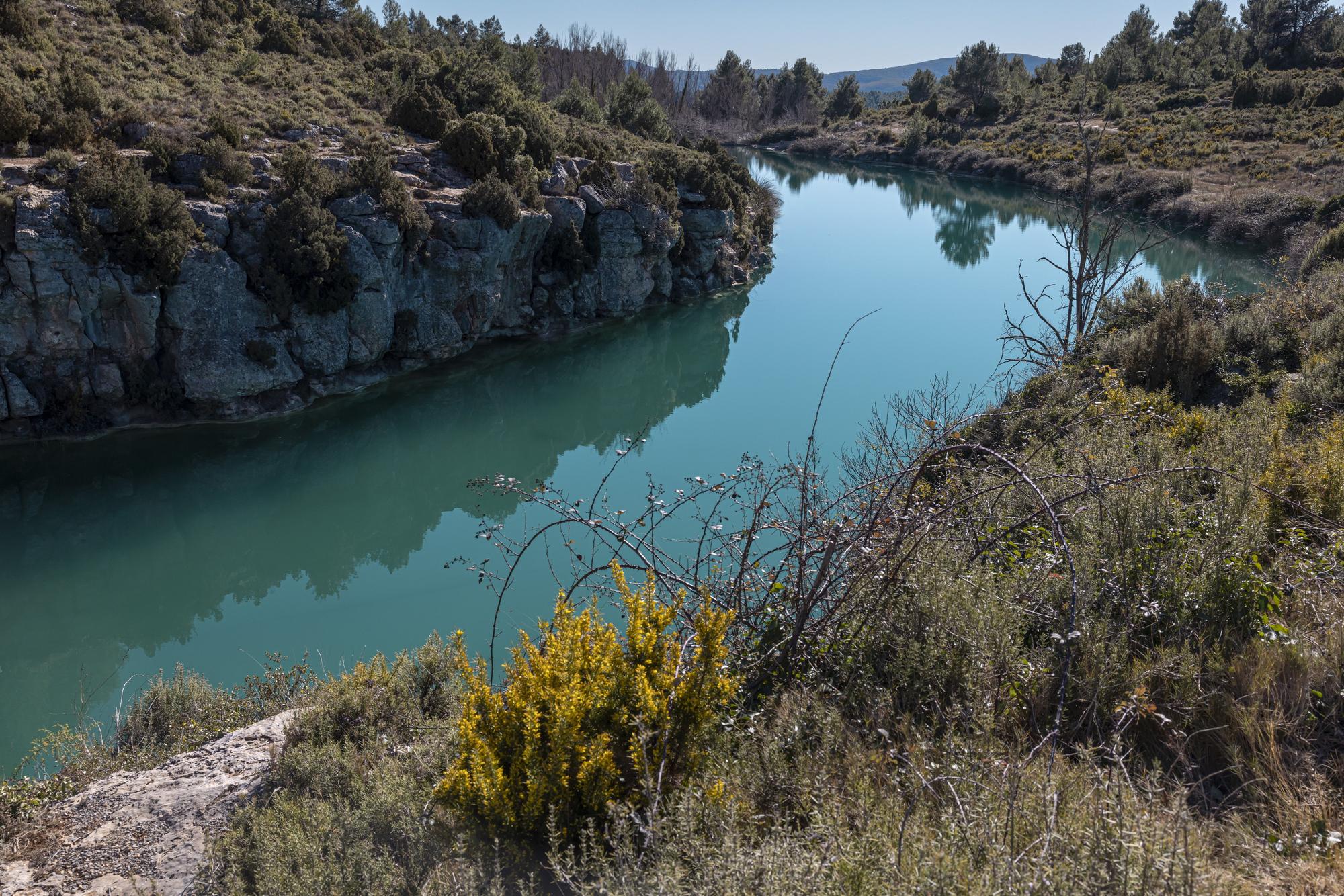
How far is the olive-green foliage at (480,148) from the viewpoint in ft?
61.4

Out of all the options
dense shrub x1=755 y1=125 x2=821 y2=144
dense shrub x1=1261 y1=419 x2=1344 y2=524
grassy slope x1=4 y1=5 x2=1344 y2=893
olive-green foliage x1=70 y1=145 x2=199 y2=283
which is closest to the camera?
grassy slope x1=4 y1=5 x2=1344 y2=893

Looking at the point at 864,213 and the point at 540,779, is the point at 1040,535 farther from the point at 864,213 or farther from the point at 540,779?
the point at 864,213

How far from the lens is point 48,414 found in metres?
12.4

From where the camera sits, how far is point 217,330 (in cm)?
1312

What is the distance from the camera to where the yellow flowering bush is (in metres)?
2.88

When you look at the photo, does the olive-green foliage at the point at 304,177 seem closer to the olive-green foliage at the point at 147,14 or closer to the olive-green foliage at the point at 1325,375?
the olive-green foliage at the point at 147,14

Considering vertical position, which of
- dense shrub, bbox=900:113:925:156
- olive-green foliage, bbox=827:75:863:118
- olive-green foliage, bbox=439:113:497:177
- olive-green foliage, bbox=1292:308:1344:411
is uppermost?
olive-green foliage, bbox=827:75:863:118

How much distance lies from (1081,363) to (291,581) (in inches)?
431

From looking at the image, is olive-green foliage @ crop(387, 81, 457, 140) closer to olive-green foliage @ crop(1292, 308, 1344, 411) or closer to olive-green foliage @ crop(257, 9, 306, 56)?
olive-green foliage @ crop(257, 9, 306, 56)

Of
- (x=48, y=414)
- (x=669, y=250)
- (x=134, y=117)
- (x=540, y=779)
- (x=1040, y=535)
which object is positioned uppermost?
(x=134, y=117)

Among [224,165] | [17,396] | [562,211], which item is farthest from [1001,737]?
[562,211]

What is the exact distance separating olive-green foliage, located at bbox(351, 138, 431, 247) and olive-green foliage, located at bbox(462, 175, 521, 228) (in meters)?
1.16

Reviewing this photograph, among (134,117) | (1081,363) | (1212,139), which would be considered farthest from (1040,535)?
(1212,139)

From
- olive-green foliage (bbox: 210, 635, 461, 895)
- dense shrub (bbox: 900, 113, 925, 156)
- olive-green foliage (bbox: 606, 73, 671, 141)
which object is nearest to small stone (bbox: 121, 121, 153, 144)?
olive-green foliage (bbox: 210, 635, 461, 895)
